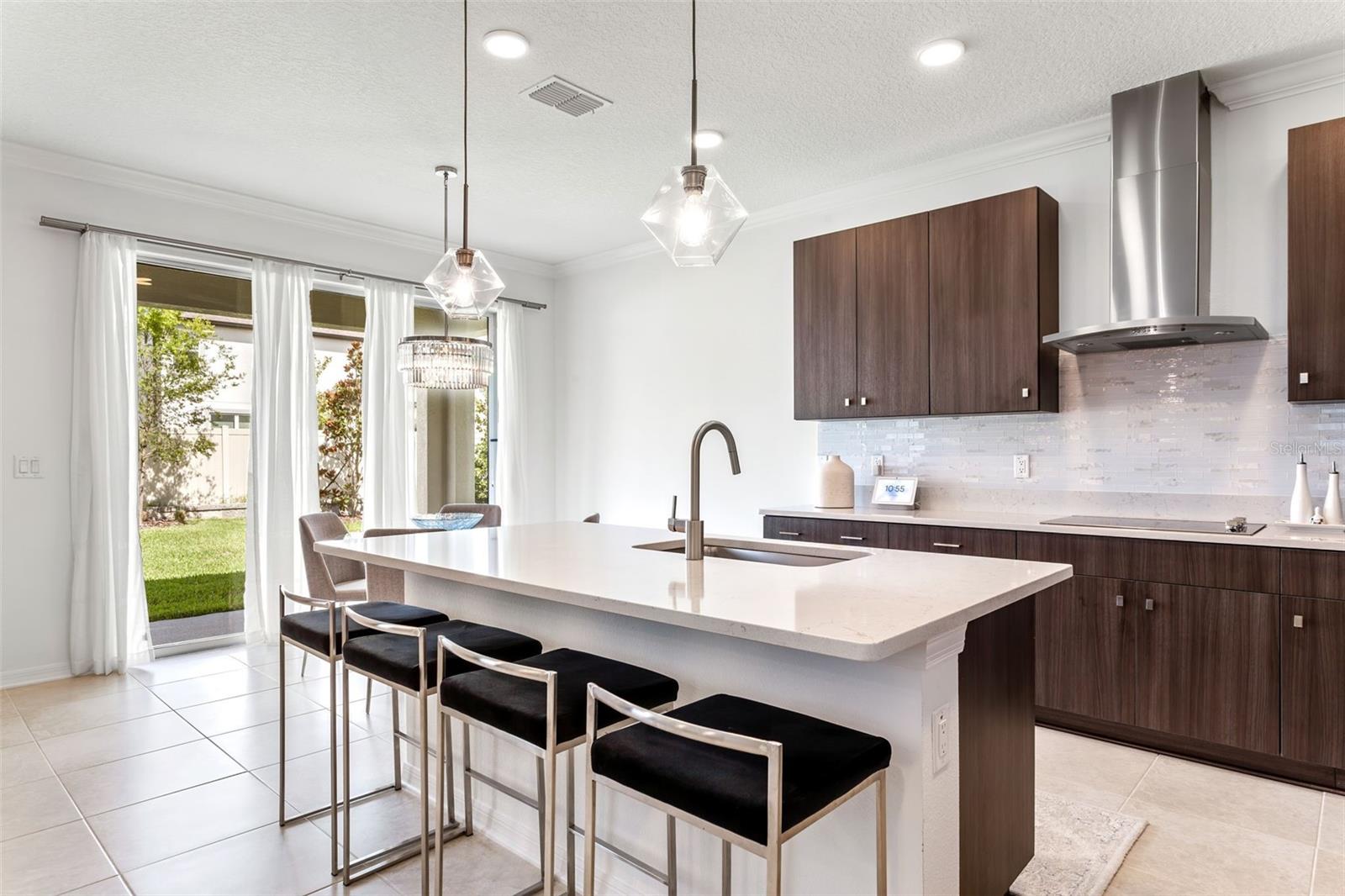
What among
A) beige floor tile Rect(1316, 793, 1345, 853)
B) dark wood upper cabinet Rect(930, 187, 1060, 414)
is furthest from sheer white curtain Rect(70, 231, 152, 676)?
beige floor tile Rect(1316, 793, 1345, 853)

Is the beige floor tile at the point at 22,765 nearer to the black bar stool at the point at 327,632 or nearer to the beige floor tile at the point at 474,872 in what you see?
the black bar stool at the point at 327,632

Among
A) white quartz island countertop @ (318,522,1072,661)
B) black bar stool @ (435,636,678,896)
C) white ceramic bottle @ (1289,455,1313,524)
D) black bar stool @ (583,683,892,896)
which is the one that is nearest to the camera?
black bar stool @ (583,683,892,896)

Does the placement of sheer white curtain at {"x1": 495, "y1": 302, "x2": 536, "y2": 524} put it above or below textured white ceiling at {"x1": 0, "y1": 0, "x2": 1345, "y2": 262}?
below

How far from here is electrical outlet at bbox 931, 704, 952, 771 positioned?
1578mm

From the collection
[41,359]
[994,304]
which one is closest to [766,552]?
[994,304]

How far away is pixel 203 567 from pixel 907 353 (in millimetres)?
4440

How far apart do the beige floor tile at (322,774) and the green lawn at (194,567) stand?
2342 millimetres

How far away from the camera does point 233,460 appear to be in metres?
4.88

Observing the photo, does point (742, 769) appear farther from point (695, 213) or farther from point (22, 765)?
point (22, 765)

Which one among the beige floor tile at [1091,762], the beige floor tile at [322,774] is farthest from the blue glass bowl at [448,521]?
the beige floor tile at [1091,762]

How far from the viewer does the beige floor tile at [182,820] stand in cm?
237

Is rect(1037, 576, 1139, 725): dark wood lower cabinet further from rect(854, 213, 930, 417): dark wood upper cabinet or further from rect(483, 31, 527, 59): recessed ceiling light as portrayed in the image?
rect(483, 31, 527, 59): recessed ceiling light

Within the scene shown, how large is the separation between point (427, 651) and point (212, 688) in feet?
8.45

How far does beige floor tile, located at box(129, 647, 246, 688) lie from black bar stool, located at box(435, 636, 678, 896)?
2.88 metres
